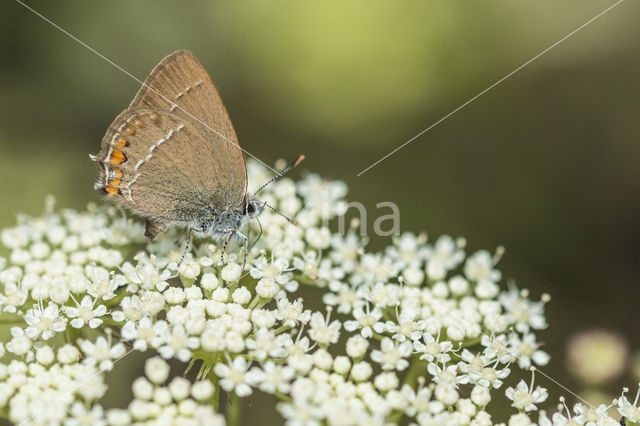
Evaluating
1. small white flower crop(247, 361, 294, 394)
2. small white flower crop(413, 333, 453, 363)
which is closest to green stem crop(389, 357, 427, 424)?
small white flower crop(413, 333, 453, 363)

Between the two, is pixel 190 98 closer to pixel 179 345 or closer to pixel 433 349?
pixel 179 345

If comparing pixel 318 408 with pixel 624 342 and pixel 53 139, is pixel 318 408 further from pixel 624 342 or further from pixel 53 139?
pixel 53 139

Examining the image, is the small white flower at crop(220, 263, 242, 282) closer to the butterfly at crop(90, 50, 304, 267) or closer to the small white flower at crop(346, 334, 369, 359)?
the butterfly at crop(90, 50, 304, 267)

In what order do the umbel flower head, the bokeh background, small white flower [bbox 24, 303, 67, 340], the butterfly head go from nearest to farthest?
1. the umbel flower head
2. small white flower [bbox 24, 303, 67, 340]
3. the butterfly head
4. the bokeh background

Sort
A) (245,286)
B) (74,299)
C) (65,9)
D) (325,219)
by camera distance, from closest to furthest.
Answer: (74,299) → (245,286) → (325,219) → (65,9)

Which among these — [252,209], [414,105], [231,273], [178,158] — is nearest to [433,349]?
[231,273]

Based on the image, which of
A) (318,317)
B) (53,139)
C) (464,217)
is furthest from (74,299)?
(464,217)
